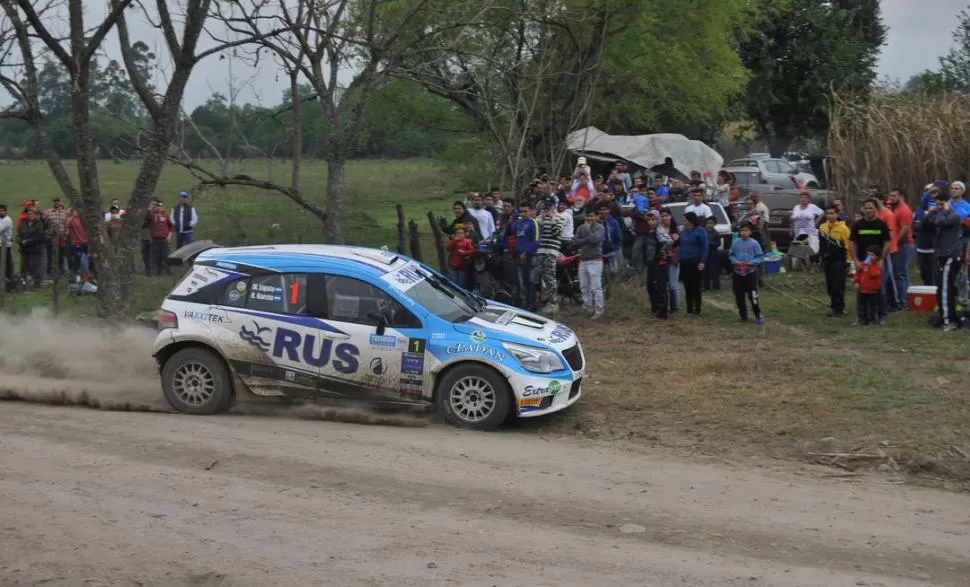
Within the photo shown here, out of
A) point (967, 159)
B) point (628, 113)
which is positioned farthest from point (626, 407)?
point (628, 113)

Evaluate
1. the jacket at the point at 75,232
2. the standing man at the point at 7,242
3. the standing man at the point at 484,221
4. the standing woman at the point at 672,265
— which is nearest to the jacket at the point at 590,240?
the standing woman at the point at 672,265

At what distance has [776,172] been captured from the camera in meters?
37.0

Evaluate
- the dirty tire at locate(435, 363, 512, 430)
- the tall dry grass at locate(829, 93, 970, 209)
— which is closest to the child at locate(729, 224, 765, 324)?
the tall dry grass at locate(829, 93, 970, 209)

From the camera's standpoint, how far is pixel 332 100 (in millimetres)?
16641

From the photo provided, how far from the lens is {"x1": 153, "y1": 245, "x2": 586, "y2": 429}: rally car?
36.1ft

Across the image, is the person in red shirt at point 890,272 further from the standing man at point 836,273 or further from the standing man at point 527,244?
the standing man at point 527,244

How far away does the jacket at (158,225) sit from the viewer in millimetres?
23344

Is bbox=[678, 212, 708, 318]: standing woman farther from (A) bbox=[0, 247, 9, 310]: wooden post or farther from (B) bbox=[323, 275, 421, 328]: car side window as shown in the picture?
(A) bbox=[0, 247, 9, 310]: wooden post

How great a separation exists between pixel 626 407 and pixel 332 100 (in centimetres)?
731

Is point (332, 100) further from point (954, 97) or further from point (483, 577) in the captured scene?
point (954, 97)

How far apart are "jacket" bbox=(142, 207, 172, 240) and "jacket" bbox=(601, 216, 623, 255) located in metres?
9.92

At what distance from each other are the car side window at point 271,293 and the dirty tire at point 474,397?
5.69ft

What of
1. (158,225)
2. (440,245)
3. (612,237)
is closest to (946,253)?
(612,237)

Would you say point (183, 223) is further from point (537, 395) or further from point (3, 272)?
point (537, 395)
